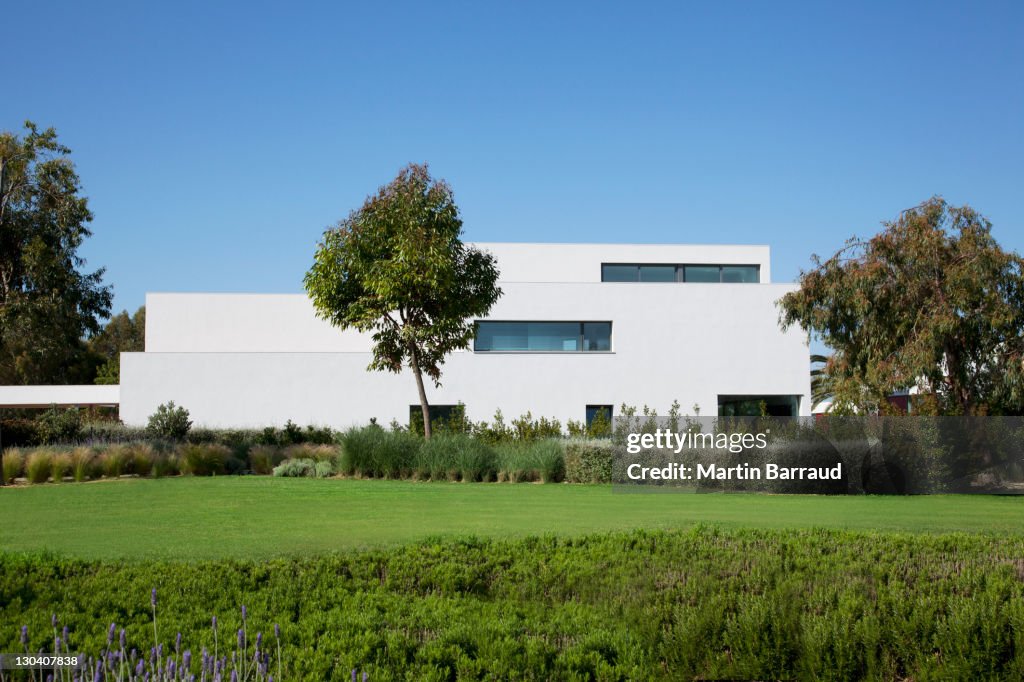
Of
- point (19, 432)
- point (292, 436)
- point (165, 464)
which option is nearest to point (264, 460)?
point (165, 464)

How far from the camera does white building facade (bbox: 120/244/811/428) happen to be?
3253cm

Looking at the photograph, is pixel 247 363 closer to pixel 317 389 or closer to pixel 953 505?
pixel 317 389

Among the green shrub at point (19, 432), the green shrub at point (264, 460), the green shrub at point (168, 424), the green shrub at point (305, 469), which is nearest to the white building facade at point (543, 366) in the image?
the green shrub at point (168, 424)

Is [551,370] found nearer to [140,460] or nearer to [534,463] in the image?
[534,463]

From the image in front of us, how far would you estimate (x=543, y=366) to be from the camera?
3278 centimetres

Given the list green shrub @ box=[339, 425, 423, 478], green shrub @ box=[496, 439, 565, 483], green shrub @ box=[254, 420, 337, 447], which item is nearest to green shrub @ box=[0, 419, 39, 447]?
green shrub @ box=[254, 420, 337, 447]

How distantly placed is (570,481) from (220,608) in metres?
13.5

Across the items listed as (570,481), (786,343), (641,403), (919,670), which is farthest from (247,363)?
(919,670)

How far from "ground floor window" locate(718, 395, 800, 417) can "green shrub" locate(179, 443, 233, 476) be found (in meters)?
19.0

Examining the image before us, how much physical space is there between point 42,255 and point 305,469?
16.1 metres

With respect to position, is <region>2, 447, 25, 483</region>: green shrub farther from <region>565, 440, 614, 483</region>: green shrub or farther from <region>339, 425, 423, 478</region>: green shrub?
<region>565, 440, 614, 483</region>: green shrub

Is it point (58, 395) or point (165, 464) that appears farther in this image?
point (58, 395)

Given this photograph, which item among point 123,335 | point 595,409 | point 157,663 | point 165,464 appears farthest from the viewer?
point 123,335

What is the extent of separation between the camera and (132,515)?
12000 mm
